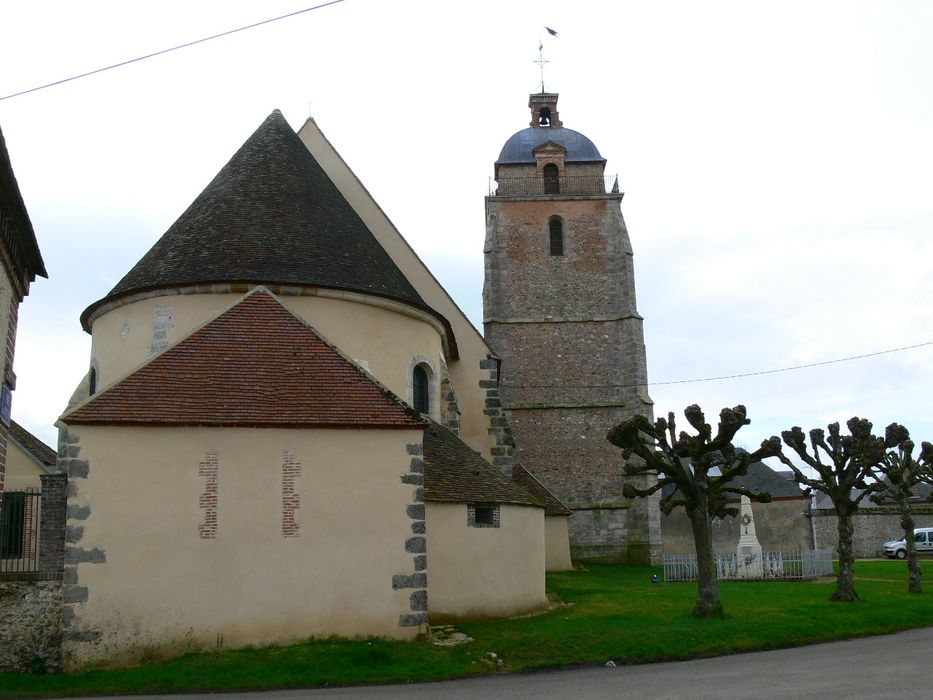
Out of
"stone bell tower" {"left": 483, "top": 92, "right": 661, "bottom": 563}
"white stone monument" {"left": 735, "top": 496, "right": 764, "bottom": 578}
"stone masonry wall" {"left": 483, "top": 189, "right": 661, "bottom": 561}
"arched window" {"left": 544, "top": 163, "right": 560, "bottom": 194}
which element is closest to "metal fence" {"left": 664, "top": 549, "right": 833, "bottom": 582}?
"white stone monument" {"left": 735, "top": 496, "right": 764, "bottom": 578}

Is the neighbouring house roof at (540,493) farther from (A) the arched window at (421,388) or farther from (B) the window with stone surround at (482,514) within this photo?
(B) the window with stone surround at (482,514)

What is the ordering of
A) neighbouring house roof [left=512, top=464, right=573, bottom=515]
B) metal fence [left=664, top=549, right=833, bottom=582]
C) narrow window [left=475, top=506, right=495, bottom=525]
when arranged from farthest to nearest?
1. neighbouring house roof [left=512, top=464, right=573, bottom=515]
2. metal fence [left=664, top=549, right=833, bottom=582]
3. narrow window [left=475, top=506, right=495, bottom=525]

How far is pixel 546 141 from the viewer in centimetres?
3891

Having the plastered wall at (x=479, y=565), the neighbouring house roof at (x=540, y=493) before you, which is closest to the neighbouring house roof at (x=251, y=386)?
the plastered wall at (x=479, y=565)

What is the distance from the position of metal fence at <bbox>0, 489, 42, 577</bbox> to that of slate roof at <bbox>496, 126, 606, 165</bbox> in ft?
95.2

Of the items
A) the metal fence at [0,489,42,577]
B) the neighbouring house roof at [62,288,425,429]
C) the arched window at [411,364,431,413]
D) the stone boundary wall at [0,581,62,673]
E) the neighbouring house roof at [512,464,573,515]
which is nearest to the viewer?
the stone boundary wall at [0,581,62,673]

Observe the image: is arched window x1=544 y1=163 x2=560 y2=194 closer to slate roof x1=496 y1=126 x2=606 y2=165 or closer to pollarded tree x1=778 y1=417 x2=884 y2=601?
slate roof x1=496 y1=126 x2=606 y2=165

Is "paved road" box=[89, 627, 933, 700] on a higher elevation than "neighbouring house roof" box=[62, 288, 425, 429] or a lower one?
lower

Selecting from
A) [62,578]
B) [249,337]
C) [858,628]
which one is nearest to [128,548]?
[62,578]

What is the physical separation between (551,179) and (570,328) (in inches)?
302

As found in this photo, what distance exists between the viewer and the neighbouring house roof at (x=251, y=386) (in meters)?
11.7

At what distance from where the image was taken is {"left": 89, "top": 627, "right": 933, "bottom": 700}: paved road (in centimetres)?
842

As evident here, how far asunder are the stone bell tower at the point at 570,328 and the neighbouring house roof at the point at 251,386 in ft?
67.9

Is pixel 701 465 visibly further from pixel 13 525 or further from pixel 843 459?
pixel 13 525
